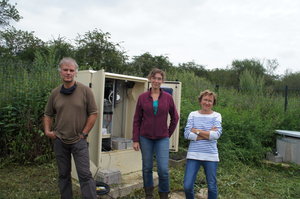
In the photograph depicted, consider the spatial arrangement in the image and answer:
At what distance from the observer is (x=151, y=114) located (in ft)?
10.2

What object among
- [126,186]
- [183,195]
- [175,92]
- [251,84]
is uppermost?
[251,84]

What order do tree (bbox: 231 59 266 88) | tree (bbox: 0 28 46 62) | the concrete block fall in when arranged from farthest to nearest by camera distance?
tree (bbox: 231 59 266 88)
tree (bbox: 0 28 46 62)
the concrete block

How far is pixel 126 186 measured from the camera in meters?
3.74

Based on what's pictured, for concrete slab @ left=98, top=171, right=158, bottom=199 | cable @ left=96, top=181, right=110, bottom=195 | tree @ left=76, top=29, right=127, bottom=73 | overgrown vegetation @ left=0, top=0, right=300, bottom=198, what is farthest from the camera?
tree @ left=76, top=29, right=127, bottom=73

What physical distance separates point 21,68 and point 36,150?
66.3 inches

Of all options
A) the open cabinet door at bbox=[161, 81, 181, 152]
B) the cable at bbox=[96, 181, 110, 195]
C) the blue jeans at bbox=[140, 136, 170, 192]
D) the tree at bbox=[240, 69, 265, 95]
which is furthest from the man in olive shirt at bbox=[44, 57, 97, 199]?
the tree at bbox=[240, 69, 265, 95]

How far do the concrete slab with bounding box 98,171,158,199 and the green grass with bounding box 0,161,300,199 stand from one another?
91mm

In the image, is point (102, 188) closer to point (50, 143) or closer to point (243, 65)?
point (50, 143)

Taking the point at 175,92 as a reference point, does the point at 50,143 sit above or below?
below

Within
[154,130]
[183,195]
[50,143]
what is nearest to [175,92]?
[154,130]

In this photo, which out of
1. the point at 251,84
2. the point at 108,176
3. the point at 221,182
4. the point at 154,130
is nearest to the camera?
the point at 154,130

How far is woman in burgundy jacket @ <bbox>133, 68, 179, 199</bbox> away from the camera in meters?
3.10

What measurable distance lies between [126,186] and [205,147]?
152 centimetres

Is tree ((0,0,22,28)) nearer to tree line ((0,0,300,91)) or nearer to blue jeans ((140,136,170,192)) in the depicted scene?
tree line ((0,0,300,91))
